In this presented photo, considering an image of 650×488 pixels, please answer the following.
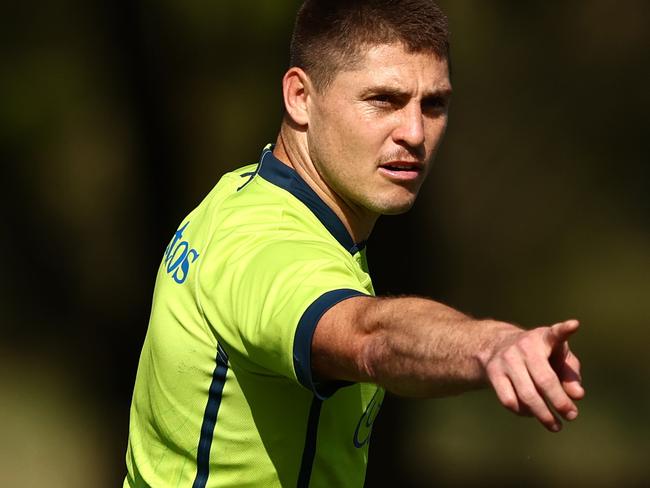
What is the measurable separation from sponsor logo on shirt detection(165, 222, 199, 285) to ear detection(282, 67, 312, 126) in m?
0.35

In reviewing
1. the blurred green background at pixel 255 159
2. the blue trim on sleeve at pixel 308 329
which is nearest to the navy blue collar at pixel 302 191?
the blue trim on sleeve at pixel 308 329

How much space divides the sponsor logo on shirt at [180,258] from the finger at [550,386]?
1050 millimetres

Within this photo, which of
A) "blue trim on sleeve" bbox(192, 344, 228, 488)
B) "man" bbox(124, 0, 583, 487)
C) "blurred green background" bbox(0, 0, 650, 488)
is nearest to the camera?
"man" bbox(124, 0, 583, 487)

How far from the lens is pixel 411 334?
6.53 feet

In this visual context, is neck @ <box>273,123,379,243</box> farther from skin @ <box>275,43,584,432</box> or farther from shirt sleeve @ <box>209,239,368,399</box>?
shirt sleeve @ <box>209,239,368,399</box>

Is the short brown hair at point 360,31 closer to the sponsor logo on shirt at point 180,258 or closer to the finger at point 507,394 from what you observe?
the sponsor logo on shirt at point 180,258

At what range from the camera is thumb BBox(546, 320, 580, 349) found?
1703mm

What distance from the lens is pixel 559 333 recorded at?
172cm

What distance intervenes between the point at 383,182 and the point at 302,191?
19cm

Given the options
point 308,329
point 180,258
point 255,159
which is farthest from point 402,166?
point 255,159

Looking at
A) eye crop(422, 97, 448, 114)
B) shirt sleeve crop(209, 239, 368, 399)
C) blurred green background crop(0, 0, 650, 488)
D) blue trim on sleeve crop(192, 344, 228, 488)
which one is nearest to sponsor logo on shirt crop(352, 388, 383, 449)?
blue trim on sleeve crop(192, 344, 228, 488)

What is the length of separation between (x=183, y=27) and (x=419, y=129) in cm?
227

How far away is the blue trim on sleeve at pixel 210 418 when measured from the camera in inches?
99.3

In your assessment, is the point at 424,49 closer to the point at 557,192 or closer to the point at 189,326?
the point at 189,326
